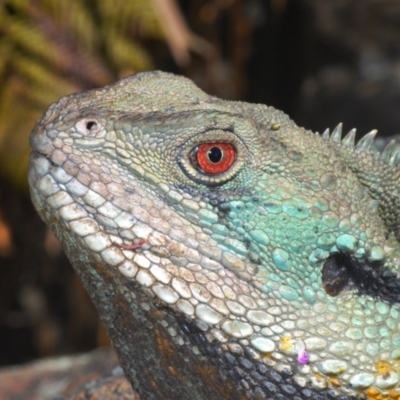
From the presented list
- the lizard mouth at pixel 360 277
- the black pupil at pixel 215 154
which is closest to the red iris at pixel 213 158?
the black pupil at pixel 215 154

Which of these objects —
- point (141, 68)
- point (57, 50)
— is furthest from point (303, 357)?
point (57, 50)

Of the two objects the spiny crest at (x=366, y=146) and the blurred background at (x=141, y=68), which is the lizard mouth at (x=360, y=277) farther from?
the blurred background at (x=141, y=68)

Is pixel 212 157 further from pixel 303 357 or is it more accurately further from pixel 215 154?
pixel 303 357

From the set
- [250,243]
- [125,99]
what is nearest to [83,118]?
[125,99]

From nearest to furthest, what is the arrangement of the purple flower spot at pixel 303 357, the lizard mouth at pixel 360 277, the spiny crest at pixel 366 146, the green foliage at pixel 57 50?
the purple flower spot at pixel 303 357 → the lizard mouth at pixel 360 277 → the spiny crest at pixel 366 146 → the green foliage at pixel 57 50

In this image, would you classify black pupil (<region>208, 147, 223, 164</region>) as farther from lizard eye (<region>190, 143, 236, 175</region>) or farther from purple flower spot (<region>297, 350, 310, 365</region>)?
purple flower spot (<region>297, 350, 310, 365</region>)

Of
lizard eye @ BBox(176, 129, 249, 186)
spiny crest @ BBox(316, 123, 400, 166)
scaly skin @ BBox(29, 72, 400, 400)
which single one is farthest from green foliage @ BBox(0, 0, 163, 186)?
lizard eye @ BBox(176, 129, 249, 186)
